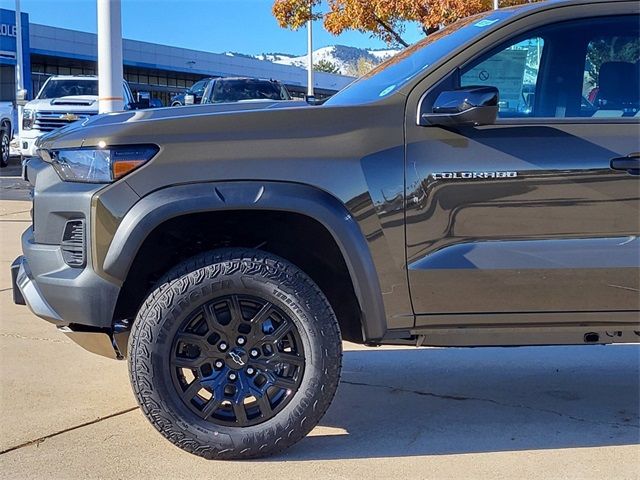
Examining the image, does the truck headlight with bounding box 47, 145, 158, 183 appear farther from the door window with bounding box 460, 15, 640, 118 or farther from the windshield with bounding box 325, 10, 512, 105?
the door window with bounding box 460, 15, 640, 118

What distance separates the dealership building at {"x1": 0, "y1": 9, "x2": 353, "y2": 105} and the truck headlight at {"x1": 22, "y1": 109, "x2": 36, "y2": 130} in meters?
16.3

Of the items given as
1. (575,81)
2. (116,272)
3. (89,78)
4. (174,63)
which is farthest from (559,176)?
(174,63)

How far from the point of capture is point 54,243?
3.52 metres

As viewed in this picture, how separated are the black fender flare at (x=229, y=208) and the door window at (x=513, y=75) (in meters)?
0.90

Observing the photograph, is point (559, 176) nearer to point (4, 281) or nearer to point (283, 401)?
point (283, 401)

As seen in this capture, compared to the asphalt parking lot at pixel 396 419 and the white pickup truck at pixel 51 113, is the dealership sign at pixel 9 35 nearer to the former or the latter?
the white pickup truck at pixel 51 113

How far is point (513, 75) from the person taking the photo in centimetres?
374

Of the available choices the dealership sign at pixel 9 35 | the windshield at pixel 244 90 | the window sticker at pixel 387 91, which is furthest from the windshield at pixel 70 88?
the dealership sign at pixel 9 35

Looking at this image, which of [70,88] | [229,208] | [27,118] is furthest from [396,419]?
[70,88]

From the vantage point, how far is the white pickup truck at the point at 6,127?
63.1 feet

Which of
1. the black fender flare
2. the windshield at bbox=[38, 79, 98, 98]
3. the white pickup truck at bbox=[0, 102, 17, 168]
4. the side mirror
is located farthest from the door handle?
the white pickup truck at bbox=[0, 102, 17, 168]

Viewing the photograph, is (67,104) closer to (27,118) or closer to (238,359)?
(27,118)

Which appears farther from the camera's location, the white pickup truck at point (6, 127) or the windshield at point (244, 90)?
the white pickup truck at point (6, 127)

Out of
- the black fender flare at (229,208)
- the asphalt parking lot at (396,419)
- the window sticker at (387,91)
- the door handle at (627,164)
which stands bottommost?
the asphalt parking lot at (396,419)
